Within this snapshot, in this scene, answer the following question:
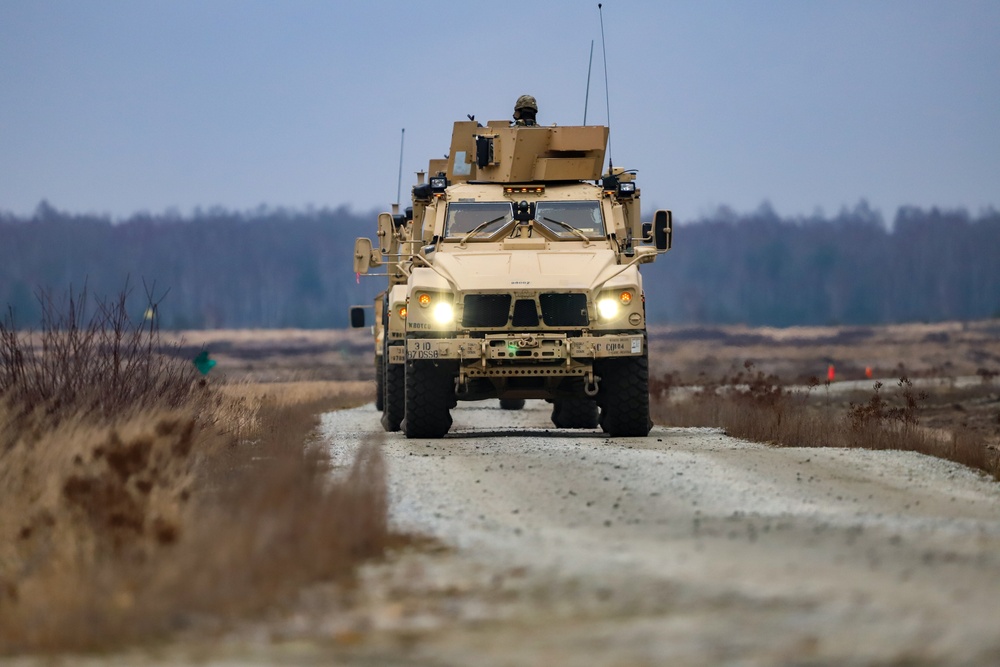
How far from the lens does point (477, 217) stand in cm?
2034

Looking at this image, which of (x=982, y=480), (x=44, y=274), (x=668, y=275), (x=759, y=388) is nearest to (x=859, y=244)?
(x=668, y=275)

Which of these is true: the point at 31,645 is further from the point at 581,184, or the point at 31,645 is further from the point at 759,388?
the point at 759,388

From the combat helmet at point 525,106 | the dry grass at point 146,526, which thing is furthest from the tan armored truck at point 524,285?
the dry grass at point 146,526

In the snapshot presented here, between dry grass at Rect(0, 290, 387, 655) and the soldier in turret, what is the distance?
9.22 m

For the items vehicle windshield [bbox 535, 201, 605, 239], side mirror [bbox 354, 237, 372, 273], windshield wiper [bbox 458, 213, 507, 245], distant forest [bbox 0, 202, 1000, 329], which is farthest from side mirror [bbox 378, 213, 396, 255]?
distant forest [bbox 0, 202, 1000, 329]

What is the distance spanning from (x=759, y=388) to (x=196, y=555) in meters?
20.0

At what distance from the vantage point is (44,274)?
157000 millimetres

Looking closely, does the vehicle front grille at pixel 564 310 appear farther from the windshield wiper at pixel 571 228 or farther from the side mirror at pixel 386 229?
the side mirror at pixel 386 229

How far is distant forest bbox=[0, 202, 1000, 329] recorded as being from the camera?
149875 mm

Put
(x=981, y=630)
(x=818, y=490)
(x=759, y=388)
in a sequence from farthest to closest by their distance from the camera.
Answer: (x=759, y=388), (x=818, y=490), (x=981, y=630)

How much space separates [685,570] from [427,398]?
11.1m

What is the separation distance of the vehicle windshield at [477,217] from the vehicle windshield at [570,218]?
427mm

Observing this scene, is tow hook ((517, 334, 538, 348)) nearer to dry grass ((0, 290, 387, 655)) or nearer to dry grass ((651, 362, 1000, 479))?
dry grass ((651, 362, 1000, 479))

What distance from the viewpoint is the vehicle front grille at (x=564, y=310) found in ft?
60.3
